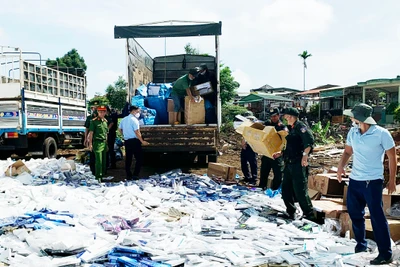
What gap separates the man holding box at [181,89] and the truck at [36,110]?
3.91 meters

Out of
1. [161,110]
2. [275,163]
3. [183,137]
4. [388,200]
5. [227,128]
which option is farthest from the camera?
[227,128]

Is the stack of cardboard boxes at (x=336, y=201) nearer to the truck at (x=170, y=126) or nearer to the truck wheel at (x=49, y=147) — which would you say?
the truck at (x=170, y=126)

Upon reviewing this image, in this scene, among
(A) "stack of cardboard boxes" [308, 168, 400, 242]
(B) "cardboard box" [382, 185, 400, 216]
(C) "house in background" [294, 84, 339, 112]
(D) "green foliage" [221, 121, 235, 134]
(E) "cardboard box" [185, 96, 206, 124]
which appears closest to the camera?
(A) "stack of cardboard boxes" [308, 168, 400, 242]

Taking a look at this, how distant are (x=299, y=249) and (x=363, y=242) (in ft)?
2.08

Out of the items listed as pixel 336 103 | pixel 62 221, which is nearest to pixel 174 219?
pixel 62 221

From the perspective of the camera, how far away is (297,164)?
502 centimetres

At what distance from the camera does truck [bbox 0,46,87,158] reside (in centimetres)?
968

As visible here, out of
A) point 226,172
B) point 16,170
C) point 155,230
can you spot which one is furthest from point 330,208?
point 16,170

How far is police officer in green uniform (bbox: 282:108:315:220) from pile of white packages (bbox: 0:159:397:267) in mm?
257

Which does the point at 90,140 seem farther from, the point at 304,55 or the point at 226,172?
the point at 304,55

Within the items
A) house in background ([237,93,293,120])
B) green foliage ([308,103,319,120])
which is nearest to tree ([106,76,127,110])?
house in background ([237,93,293,120])

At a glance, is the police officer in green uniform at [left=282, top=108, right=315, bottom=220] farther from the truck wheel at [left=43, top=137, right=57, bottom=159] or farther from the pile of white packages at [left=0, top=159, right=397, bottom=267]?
the truck wheel at [left=43, top=137, right=57, bottom=159]

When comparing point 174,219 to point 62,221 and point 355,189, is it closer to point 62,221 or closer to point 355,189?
point 62,221

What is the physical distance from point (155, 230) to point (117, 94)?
30.6 m
